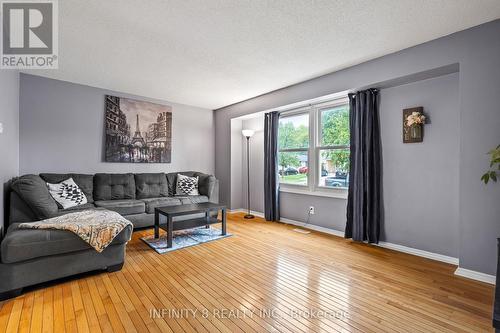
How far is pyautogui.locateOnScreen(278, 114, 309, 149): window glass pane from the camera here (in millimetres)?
4426

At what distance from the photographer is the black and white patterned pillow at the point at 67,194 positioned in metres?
3.31

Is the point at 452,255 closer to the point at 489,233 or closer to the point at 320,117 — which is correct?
the point at 489,233

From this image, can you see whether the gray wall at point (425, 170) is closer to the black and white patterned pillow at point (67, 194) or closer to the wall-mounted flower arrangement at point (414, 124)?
the wall-mounted flower arrangement at point (414, 124)

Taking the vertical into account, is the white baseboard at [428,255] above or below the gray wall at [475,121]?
below

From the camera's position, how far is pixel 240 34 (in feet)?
8.23

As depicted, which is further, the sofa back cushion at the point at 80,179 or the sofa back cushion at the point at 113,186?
the sofa back cushion at the point at 113,186

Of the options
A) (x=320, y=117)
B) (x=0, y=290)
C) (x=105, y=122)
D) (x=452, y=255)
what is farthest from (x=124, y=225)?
(x=452, y=255)

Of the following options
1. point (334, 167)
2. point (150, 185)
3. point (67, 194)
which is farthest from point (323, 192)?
point (67, 194)

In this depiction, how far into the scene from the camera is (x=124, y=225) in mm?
2473

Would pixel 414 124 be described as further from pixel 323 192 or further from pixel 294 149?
pixel 294 149

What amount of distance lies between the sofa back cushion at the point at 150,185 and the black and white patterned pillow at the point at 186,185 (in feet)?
0.82

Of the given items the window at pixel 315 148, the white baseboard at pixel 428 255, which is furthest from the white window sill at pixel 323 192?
A: the white baseboard at pixel 428 255

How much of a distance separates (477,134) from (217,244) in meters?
3.25

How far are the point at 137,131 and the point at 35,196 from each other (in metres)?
2.22
